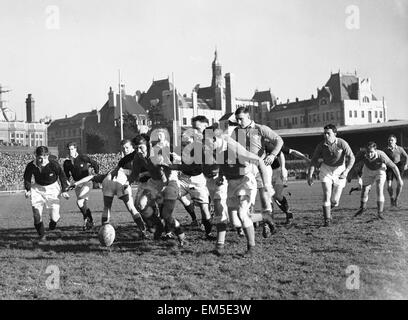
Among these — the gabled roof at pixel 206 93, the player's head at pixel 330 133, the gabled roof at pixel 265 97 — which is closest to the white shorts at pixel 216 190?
the player's head at pixel 330 133

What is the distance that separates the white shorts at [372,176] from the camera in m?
12.1

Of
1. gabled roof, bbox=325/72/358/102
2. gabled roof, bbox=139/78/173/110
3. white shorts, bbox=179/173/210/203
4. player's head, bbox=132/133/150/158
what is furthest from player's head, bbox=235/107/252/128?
gabled roof, bbox=139/78/173/110

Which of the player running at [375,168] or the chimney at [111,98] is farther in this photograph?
the chimney at [111,98]

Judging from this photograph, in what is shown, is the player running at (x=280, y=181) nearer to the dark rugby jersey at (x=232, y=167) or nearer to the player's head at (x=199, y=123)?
the player's head at (x=199, y=123)

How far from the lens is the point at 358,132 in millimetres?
41406

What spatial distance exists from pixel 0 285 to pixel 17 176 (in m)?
36.1

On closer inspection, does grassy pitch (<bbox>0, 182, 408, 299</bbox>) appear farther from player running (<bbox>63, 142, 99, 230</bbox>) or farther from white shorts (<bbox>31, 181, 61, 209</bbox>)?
player running (<bbox>63, 142, 99, 230</bbox>)

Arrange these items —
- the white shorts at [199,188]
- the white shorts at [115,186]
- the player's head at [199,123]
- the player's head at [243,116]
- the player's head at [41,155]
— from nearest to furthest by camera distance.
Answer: the player's head at [243,116] → the player's head at [199,123] → the white shorts at [199,188] → the white shorts at [115,186] → the player's head at [41,155]

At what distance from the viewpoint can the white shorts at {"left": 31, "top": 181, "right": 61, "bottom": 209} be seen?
1017cm

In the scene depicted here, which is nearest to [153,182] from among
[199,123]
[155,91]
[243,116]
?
[199,123]

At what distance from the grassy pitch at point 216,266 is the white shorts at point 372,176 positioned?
179 centimetres
